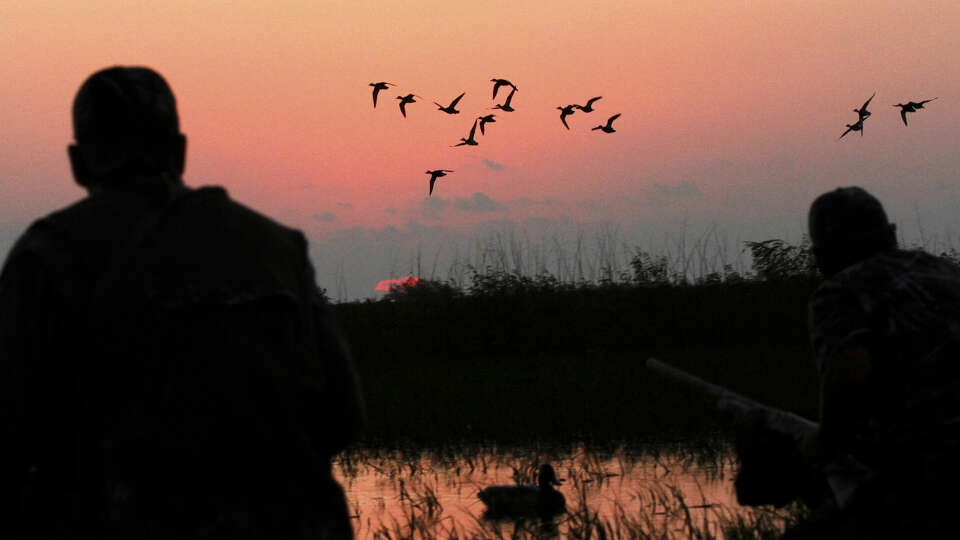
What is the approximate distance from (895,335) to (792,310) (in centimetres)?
1973

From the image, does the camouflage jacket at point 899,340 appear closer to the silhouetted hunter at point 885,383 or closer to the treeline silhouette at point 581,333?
the silhouetted hunter at point 885,383

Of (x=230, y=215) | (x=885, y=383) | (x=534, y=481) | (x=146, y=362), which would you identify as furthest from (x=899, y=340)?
(x=534, y=481)

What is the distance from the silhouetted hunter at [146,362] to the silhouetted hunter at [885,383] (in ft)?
6.50

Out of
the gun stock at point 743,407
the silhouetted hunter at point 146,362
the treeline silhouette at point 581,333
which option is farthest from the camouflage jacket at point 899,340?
the treeline silhouette at point 581,333

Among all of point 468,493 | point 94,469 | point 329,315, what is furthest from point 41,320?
point 468,493

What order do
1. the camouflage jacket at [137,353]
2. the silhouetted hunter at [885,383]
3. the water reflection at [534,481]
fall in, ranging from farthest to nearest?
the water reflection at [534,481] < the silhouetted hunter at [885,383] < the camouflage jacket at [137,353]

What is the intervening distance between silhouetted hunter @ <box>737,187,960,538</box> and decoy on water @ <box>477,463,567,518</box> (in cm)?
382

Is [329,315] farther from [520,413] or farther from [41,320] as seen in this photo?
[520,413]

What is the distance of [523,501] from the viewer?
7.75 m

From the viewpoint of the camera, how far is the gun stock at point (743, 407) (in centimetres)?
432

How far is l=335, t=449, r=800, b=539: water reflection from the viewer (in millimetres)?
7152

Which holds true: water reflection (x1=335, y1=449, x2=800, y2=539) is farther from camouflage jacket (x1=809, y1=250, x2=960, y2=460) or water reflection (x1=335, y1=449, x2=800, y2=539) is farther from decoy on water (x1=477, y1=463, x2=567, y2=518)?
camouflage jacket (x1=809, y1=250, x2=960, y2=460)

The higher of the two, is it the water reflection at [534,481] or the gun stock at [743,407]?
the gun stock at [743,407]

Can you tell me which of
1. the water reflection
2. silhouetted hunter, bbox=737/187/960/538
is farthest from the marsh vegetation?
silhouetted hunter, bbox=737/187/960/538
